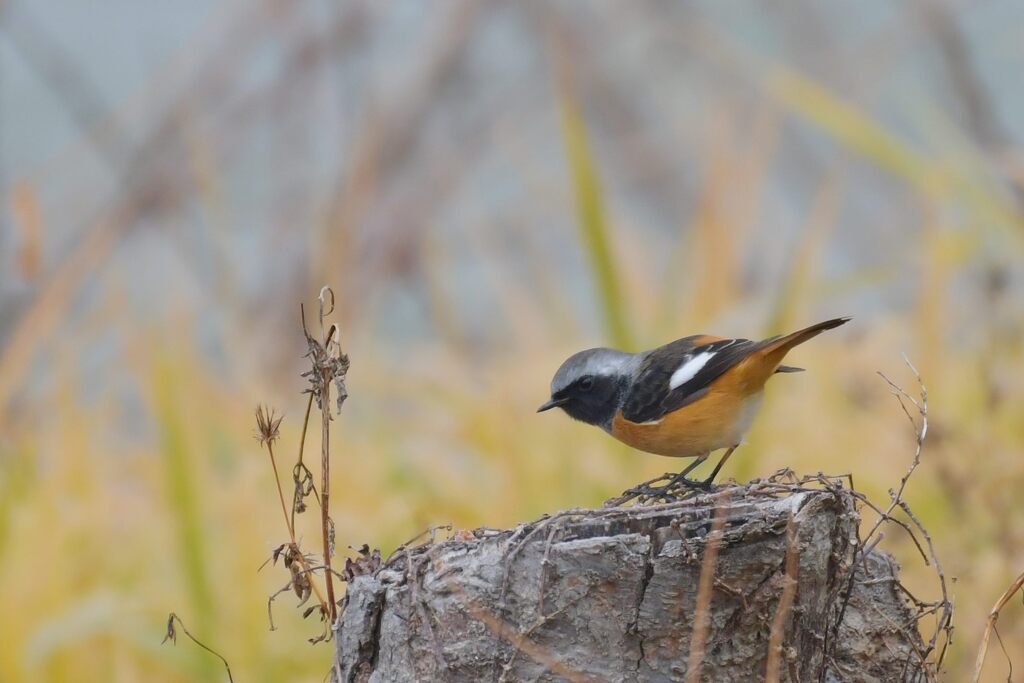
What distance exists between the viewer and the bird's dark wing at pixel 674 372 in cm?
289

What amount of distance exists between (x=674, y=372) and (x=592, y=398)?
0.32 metres

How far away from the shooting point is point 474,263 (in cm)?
940

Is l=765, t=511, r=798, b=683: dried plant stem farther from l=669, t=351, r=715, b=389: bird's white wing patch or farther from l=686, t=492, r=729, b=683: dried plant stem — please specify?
l=669, t=351, r=715, b=389: bird's white wing patch

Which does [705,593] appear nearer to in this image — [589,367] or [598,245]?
[589,367]

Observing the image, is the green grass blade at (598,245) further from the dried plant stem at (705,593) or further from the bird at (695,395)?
the dried plant stem at (705,593)

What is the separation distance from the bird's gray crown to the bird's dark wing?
0.11 meters

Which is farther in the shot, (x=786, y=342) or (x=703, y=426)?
(x=703, y=426)

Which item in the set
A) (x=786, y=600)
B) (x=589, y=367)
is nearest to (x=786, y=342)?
(x=589, y=367)

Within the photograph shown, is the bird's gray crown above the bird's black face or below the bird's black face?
above

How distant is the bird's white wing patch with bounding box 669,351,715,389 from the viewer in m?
2.93

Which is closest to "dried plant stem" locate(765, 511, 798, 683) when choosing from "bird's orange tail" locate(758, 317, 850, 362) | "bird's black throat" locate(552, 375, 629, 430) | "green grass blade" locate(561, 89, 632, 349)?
"bird's orange tail" locate(758, 317, 850, 362)

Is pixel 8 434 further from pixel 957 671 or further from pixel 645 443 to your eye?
pixel 957 671

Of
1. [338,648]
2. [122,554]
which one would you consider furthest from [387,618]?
[122,554]

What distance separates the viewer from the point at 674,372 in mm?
3006
